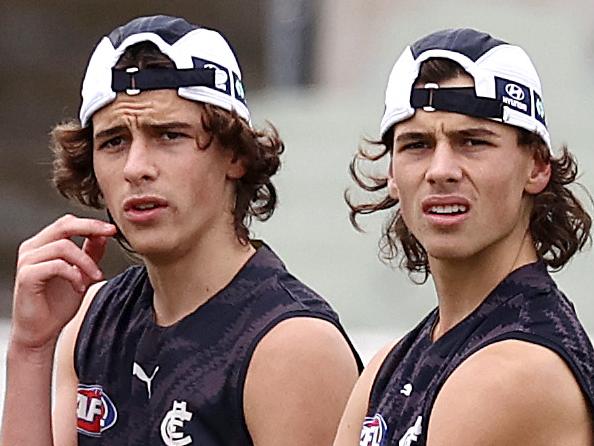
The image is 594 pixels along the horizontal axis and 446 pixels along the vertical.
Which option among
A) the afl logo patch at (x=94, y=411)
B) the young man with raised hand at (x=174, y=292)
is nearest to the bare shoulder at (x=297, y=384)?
the young man with raised hand at (x=174, y=292)

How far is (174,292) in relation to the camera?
3680 millimetres

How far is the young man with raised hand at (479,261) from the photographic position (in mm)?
2980

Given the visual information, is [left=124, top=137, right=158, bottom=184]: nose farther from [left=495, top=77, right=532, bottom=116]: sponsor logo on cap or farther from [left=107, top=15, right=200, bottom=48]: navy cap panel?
[left=495, top=77, right=532, bottom=116]: sponsor logo on cap

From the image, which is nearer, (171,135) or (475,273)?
(475,273)

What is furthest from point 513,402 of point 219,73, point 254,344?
point 219,73

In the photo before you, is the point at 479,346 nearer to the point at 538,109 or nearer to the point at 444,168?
the point at 444,168

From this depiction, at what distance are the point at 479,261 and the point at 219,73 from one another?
2.69ft

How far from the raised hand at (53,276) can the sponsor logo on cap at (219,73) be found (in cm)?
40

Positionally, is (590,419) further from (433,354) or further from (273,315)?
(273,315)

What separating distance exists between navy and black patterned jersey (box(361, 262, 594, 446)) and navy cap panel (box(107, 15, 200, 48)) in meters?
0.91

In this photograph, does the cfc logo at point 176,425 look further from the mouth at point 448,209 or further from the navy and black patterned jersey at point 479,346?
the mouth at point 448,209

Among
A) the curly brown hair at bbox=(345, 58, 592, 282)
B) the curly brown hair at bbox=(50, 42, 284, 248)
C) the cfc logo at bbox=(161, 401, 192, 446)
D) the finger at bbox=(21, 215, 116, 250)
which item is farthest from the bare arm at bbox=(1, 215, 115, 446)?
the curly brown hair at bbox=(345, 58, 592, 282)

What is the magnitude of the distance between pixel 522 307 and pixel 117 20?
9.80 metres

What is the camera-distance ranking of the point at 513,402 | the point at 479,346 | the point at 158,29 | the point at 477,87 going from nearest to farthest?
1. the point at 513,402
2. the point at 479,346
3. the point at 477,87
4. the point at 158,29
